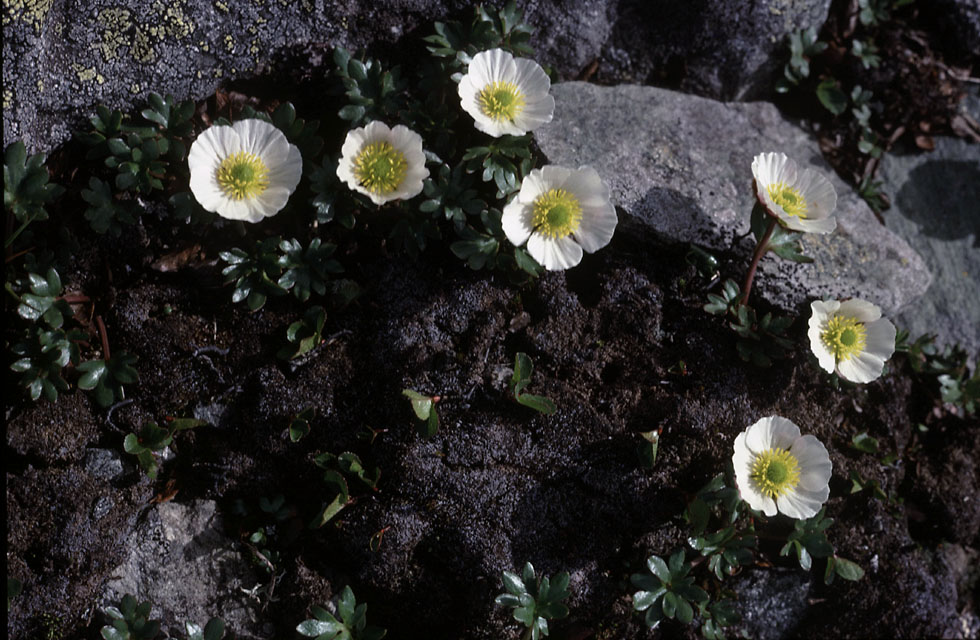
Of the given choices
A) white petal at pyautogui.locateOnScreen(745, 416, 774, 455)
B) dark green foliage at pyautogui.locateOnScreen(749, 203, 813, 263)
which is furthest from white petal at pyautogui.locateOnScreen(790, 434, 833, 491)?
dark green foliage at pyautogui.locateOnScreen(749, 203, 813, 263)

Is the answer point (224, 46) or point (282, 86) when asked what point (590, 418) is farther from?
point (224, 46)

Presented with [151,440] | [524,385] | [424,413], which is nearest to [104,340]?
[151,440]

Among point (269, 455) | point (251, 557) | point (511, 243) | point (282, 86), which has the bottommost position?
point (251, 557)

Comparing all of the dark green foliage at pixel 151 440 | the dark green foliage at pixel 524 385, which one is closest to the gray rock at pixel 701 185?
the dark green foliage at pixel 524 385

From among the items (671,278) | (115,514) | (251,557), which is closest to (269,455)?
(251,557)

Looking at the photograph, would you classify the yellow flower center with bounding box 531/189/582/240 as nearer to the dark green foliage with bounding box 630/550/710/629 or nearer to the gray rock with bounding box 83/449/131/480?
the dark green foliage with bounding box 630/550/710/629

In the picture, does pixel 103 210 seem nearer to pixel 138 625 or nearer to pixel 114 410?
pixel 114 410

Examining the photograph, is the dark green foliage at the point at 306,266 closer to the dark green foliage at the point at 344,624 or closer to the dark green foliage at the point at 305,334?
the dark green foliage at the point at 305,334
